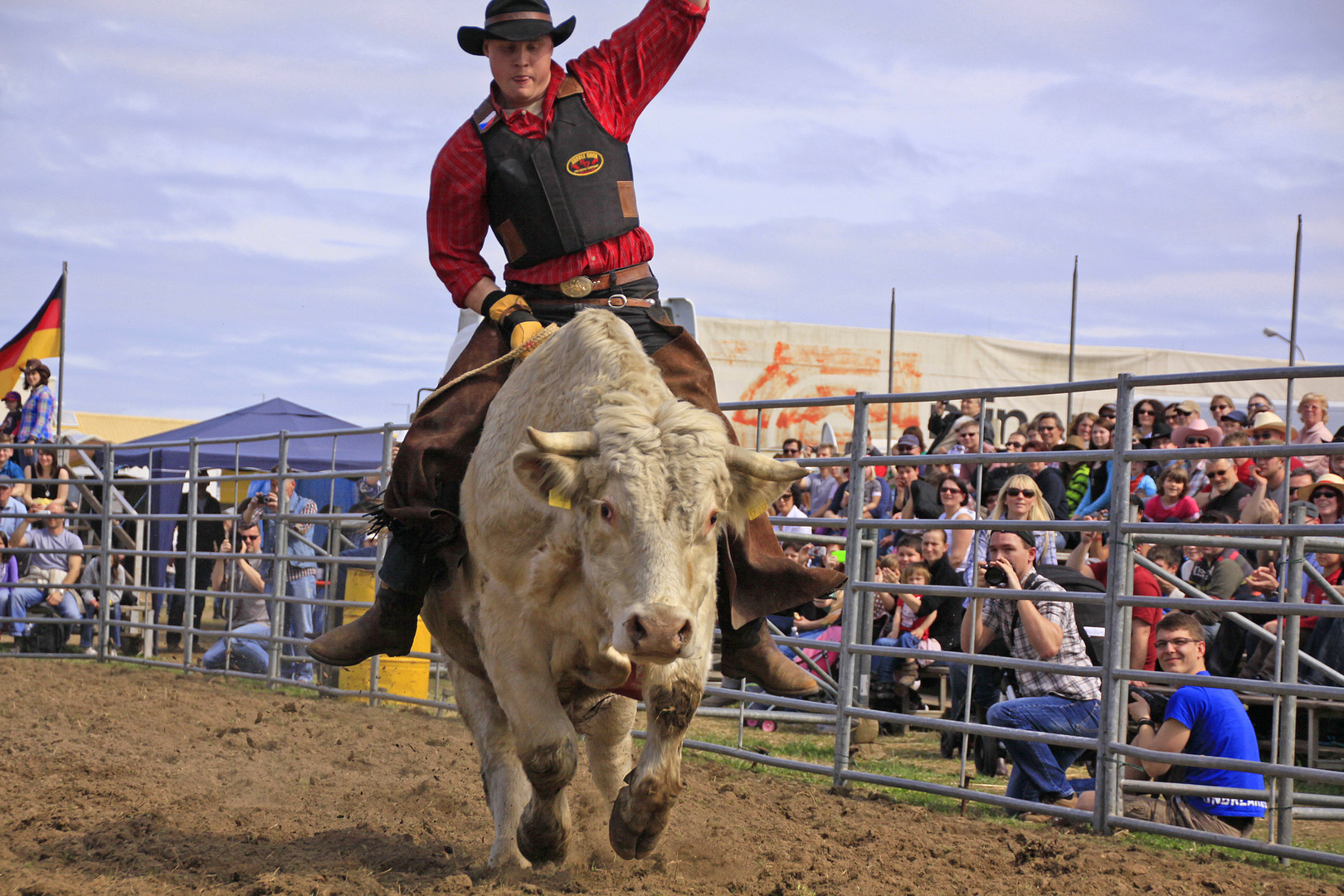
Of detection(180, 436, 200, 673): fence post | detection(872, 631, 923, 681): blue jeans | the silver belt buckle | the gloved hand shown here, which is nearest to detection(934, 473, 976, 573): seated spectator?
detection(872, 631, 923, 681): blue jeans

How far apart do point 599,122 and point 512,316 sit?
80cm

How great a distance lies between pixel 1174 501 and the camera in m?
7.07

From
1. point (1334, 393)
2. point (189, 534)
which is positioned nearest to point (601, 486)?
point (189, 534)

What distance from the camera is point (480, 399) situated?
457 centimetres

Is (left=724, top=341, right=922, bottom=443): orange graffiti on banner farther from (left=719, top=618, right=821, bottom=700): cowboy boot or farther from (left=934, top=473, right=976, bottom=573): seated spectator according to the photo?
(left=719, top=618, right=821, bottom=700): cowboy boot

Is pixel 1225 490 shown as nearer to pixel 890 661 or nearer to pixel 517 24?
pixel 890 661

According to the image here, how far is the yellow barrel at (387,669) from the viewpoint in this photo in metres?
9.23

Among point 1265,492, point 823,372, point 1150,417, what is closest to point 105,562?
point 1150,417

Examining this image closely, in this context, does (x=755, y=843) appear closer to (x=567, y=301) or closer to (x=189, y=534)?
(x=567, y=301)

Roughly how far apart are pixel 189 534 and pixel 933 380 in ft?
44.8

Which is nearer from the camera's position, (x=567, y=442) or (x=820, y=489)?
(x=567, y=442)

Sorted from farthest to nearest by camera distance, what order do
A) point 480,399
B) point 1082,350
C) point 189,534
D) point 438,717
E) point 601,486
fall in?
point 1082,350
point 189,534
point 438,717
point 480,399
point 601,486

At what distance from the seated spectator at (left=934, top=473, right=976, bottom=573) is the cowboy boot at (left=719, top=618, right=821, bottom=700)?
249 cm

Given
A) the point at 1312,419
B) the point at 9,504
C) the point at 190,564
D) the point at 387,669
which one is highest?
the point at 1312,419
